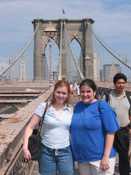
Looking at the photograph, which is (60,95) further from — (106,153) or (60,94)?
(106,153)

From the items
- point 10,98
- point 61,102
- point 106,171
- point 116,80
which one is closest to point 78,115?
point 61,102

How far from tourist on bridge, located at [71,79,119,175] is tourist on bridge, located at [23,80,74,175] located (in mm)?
70

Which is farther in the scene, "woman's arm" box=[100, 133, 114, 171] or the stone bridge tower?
the stone bridge tower

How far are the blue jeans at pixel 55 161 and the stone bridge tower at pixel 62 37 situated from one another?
221 ft

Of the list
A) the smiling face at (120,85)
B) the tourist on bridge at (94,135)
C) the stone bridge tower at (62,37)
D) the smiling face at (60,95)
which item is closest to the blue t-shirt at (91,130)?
the tourist on bridge at (94,135)

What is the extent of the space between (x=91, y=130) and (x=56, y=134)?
270 mm

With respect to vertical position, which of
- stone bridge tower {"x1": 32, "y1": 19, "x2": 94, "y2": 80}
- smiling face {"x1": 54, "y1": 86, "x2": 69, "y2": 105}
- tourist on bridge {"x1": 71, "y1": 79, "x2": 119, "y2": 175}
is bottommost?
tourist on bridge {"x1": 71, "y1": 79, "x2": 119, "y2": 175}

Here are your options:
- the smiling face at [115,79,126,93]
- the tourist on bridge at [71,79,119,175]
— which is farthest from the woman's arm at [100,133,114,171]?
the smiling face at [115,79,126,93]

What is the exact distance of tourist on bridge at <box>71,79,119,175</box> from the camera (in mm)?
4449

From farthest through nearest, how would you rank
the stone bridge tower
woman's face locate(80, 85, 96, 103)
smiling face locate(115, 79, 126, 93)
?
the stone bridge tower < smiling face locate(115, 79, 126, 93) < woman's face locate(80, 85, 96, 103)

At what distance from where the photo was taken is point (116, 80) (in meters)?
5.98

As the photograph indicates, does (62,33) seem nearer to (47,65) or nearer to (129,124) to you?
(47,65)

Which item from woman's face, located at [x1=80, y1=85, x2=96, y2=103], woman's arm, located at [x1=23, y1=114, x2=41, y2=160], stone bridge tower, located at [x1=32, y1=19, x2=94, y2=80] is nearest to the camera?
woman's arm, located at [x1=23, y1=114, x2=41, y2=160]

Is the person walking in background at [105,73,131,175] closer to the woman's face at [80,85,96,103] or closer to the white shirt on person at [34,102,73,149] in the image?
the woman's face at [80,85,96,103]
